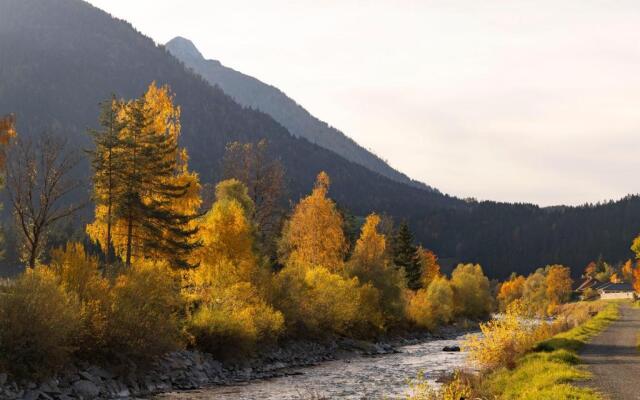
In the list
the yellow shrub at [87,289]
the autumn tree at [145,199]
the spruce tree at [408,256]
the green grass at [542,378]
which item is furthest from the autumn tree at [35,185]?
the spruce tree at [408,256]

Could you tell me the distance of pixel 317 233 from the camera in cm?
6831

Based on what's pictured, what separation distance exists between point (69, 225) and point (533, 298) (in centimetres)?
11795

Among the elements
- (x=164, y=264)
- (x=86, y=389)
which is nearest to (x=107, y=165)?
(x=164, y=264)

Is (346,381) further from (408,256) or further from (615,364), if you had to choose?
(408,256)

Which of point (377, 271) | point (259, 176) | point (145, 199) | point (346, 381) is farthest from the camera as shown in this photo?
point (259, 176)

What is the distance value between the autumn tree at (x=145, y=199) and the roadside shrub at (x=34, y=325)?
15.2m

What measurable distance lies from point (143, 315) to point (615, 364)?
2485 cm

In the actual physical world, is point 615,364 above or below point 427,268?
below

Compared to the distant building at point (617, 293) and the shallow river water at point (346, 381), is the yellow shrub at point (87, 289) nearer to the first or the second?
the shallow river water at point (346, 381)

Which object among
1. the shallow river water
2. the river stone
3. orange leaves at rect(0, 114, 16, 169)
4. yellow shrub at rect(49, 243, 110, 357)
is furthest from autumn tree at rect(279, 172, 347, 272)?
the river stone

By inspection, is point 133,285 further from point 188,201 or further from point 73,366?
point 188,201

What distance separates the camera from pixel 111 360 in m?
33.5

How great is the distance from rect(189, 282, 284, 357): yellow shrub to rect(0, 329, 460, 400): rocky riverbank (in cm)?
111

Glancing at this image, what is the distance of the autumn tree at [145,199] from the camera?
4569 centimetres
